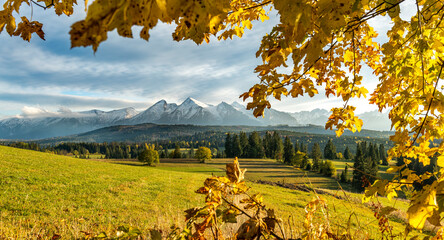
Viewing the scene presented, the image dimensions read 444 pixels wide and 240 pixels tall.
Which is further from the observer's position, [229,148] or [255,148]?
[229,148]

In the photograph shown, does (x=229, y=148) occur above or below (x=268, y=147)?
below

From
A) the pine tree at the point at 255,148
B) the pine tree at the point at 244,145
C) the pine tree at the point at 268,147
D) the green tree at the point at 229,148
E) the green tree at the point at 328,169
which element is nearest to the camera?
the green tree at the point at 328,169

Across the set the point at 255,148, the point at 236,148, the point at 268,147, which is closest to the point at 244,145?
the point at 236,148

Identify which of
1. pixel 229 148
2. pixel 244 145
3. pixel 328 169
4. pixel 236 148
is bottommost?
pixel 328 169

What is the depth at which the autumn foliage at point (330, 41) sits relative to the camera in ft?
2.09

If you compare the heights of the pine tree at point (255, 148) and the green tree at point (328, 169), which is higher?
the pine tree at point (255, 148)

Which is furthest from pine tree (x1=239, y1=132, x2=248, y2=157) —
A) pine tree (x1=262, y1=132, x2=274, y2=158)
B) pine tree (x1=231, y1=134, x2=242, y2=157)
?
pine tree (x1=262, y1=132, x2=274, y2=158)

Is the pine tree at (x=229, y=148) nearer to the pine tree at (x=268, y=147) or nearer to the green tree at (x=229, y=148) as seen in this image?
the green tree at (x=229, y=148)

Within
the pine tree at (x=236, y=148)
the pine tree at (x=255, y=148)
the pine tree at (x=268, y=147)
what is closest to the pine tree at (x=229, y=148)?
the pine tree at (x=236, y=148)

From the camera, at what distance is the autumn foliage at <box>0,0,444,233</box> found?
2.09ft

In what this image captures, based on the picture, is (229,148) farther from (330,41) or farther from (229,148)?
(330,41)

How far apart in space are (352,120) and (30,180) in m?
17.6

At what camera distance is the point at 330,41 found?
5.28 feet

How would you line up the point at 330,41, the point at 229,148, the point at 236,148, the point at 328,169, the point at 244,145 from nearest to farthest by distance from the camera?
the point at 330,41 < the point at 328,169 < the point at 236,148 < the point at 244,145 < the point at 229,148
